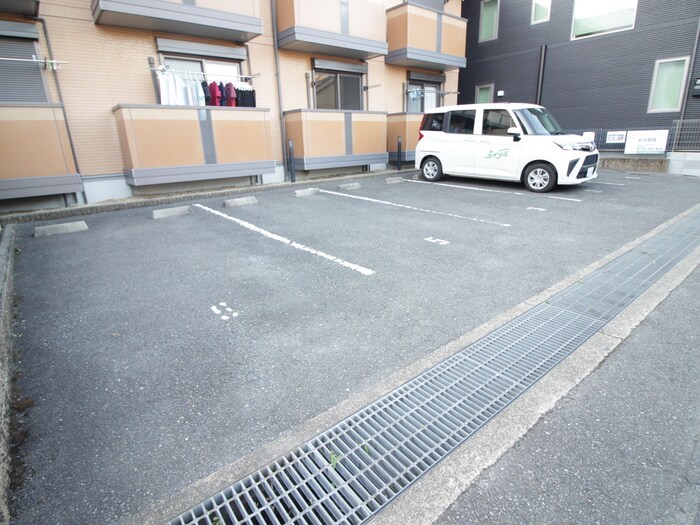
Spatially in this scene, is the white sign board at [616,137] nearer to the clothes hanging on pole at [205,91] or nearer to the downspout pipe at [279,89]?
the downspout pipe at [279,89]

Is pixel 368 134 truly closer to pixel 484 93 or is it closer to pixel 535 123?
pixel 535 123

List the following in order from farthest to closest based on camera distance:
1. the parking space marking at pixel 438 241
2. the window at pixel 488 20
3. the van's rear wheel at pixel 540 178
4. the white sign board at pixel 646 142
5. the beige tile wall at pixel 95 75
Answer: the window at pixel 488 20 < the white sign board at pixel 646 142 < the van's rear wheel at pixel 540 178 < the beige tile wall at pixel 95 75 < the parking space marking at pixel 438 241

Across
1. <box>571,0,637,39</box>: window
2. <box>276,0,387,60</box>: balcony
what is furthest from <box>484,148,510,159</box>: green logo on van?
<box>571,0,637,39</box>: window

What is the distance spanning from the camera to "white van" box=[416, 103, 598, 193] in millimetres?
7559

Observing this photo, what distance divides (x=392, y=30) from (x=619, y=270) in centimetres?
1065

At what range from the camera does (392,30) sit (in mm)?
11711

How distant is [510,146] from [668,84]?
8416 mm

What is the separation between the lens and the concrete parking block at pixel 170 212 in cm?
658

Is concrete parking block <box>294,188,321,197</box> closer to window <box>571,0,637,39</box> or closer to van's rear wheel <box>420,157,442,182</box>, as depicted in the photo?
van's rear wheel <box>420,157,442,182</box>

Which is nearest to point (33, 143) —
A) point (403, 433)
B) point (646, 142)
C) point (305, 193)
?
point (305, 193)

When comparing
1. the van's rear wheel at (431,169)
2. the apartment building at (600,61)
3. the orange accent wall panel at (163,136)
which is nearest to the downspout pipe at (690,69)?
the apartment building at (600,61)

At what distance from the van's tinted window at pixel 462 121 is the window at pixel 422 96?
4.71 m

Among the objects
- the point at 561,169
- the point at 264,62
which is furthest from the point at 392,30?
the point at 561,169

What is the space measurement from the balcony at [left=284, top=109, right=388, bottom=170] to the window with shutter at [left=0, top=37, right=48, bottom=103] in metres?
5.03
